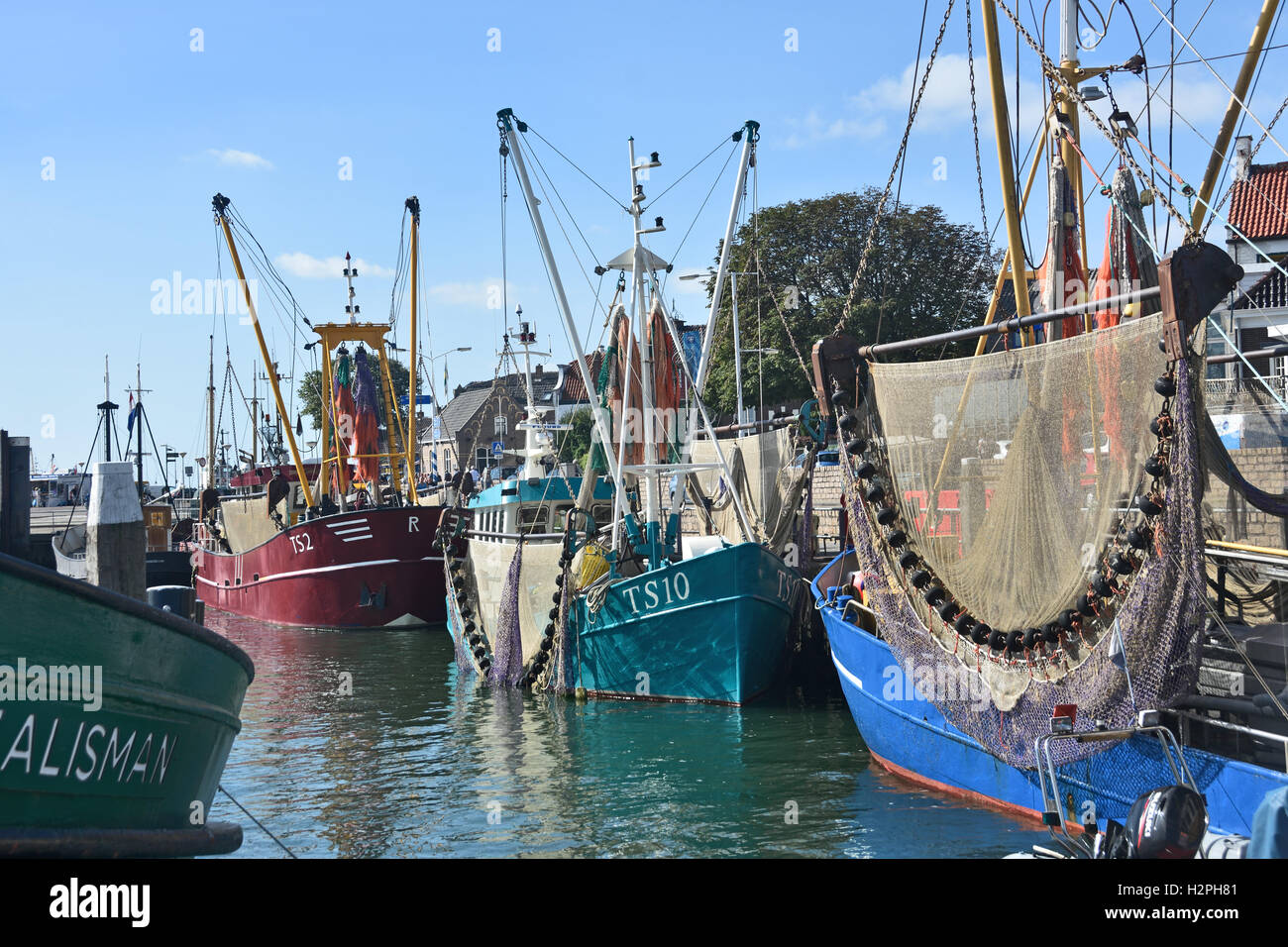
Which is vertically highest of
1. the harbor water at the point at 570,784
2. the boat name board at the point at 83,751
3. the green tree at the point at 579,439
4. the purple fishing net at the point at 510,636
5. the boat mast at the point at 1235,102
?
the boat mast at the point at 1235,102

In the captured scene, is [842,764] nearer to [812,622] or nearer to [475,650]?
[812,622]

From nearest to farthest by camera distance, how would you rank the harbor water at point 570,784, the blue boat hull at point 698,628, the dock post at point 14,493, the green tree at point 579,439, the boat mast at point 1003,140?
the dock post at point 14,493, the harbor water at point 570,784, the boat mast at point 1003,140, the blue boat hull at point 698,628, the green tree at point 579,439

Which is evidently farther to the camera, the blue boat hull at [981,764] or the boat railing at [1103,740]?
the blue boat hull at [981,764]

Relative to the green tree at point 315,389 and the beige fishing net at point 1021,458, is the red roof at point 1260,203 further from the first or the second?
the green tree at point 315,389

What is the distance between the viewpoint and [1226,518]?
32.4 feet

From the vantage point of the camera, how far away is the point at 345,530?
25.7 m

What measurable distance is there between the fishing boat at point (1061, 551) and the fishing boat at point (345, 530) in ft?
51.9

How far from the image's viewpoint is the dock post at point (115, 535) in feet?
25.4

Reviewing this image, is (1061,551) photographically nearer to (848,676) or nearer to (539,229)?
(848,676)

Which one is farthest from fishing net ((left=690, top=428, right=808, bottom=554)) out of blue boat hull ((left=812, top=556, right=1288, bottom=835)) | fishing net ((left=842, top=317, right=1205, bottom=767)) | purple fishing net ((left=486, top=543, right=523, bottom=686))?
fishing net ((left=842, top=317, right=1205, bottom=767))

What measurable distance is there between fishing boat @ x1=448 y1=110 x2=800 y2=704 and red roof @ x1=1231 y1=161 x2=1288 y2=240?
70.0ft

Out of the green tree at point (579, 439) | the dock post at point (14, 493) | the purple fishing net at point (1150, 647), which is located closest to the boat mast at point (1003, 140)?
the purple fishing net at point (1150, 647)

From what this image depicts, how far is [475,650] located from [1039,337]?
949 centimetres

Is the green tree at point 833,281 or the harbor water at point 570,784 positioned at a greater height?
the green tree at point 833,281
